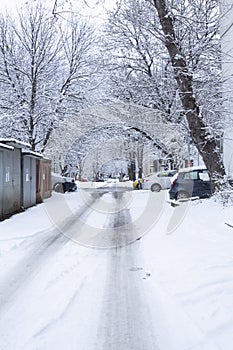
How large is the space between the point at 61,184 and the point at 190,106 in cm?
1462

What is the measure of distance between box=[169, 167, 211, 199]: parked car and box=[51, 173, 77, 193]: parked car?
11041 millimetres

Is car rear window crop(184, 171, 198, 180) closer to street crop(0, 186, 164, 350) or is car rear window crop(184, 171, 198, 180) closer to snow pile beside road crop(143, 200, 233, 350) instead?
snow pile beside road crop(143, 200, 233, 350)

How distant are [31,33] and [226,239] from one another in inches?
697

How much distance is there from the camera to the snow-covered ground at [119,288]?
320cm

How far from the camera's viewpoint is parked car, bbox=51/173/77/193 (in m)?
23.2

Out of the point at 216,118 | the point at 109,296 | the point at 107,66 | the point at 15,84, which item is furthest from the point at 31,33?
the point at 109,296

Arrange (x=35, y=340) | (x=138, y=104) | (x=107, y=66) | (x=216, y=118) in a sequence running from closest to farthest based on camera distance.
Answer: (x=35, y=340), (x=216, y=118), (x=107, y=66), (x=138, y=104)

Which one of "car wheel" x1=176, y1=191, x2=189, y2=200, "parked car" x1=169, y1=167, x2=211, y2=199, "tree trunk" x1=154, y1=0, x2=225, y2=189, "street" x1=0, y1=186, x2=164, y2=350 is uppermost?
"tree trunk" x1=154, y1=0, x2=225, y2=189

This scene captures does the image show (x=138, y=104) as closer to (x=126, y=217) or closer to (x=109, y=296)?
(x=126, y=217)

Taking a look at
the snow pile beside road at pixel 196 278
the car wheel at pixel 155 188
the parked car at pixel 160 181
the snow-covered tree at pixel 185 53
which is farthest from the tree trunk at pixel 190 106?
the car wheel at pixel 155 188

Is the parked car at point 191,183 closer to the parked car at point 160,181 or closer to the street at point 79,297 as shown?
the street at point 79,297

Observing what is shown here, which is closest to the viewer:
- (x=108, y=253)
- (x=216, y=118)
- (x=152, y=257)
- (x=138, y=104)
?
(x=152, y=257)

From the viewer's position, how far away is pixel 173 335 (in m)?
3.23

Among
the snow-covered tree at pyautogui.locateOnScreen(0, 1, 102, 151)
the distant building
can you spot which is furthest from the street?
the snow-covered tree at pyautogui.locateOnScreen(0, 1, 102, 151)
